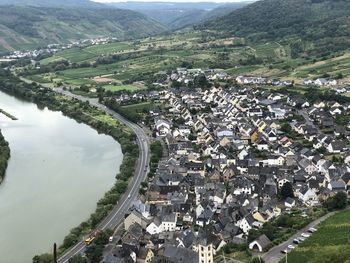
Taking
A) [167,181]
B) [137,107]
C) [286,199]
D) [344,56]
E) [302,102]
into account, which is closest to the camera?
[286,199]

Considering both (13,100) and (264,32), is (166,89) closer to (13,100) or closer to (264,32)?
(13,100)

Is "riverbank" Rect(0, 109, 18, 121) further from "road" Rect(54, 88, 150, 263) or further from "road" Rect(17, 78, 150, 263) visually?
"road" Rect(54, 88, 150, 263)

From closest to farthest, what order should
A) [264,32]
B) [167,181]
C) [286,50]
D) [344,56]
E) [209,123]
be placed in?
[167,181], [209,123], [344,56], [286,50], [264,32]

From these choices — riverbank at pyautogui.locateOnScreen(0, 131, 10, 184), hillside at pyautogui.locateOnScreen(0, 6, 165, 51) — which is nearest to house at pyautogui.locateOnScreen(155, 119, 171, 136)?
riverbank at pyautogui.locateOnScreen(0, 131, 10, 184)

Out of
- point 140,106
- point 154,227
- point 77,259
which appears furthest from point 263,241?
point 140,106

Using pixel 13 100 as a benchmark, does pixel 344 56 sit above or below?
above

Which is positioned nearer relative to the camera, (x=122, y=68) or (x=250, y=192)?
(x=250, y=192)

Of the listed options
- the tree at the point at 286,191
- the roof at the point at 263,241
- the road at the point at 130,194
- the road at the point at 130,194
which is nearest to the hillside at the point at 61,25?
the road at the point at 130,194

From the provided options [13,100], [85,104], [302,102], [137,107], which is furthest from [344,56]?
[13,100]
